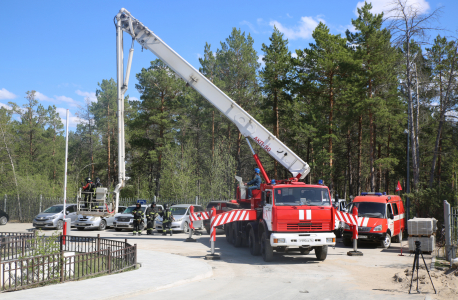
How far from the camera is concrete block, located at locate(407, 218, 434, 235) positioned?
12109 mm

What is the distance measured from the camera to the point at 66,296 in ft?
25.6

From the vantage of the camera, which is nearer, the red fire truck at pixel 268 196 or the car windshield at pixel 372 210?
the red fire truck at pixel 268 196

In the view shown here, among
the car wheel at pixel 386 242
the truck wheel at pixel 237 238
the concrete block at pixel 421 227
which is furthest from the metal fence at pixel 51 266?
the car wheel at pixel 386 242

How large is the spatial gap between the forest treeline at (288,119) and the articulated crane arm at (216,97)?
8.19 m

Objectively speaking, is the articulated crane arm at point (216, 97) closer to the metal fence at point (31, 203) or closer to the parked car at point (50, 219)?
the parked car at point (50, 219)

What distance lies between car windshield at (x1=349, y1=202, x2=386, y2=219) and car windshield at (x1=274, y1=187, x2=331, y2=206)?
5602 mm

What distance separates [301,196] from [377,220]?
230 inches

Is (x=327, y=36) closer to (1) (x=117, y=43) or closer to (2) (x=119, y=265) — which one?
(1) (x=117, y=43)

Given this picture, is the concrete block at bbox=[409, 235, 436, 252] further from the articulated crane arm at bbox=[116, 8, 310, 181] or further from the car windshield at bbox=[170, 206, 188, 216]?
the car windshield at bbox=[170, 206, 188, 216]

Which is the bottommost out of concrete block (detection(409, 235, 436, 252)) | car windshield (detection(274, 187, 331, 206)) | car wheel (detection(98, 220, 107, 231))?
car wheel (detection(98, 220, 107, 231))

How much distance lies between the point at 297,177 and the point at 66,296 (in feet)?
32.1

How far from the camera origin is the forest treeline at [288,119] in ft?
100

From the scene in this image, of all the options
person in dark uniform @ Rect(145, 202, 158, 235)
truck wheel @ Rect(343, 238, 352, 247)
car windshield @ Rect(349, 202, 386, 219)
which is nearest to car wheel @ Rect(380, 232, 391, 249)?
car windshield @ Rect(349, 202, 386, 219)

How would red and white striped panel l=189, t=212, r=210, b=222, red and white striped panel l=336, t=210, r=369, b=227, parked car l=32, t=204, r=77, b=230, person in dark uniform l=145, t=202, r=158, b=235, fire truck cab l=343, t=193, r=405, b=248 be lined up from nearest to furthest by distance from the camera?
red and white striped panel l=336, t=210, r=369, b=227 → red and white striped panel l=189, t=212, r=210, b=222 → fire truck cab l=343, t=193, r=405, b=248 → person in dark uniform l=145, t=202, r=158, b=235 → parked car l=32, t=204, r=77, b=230
